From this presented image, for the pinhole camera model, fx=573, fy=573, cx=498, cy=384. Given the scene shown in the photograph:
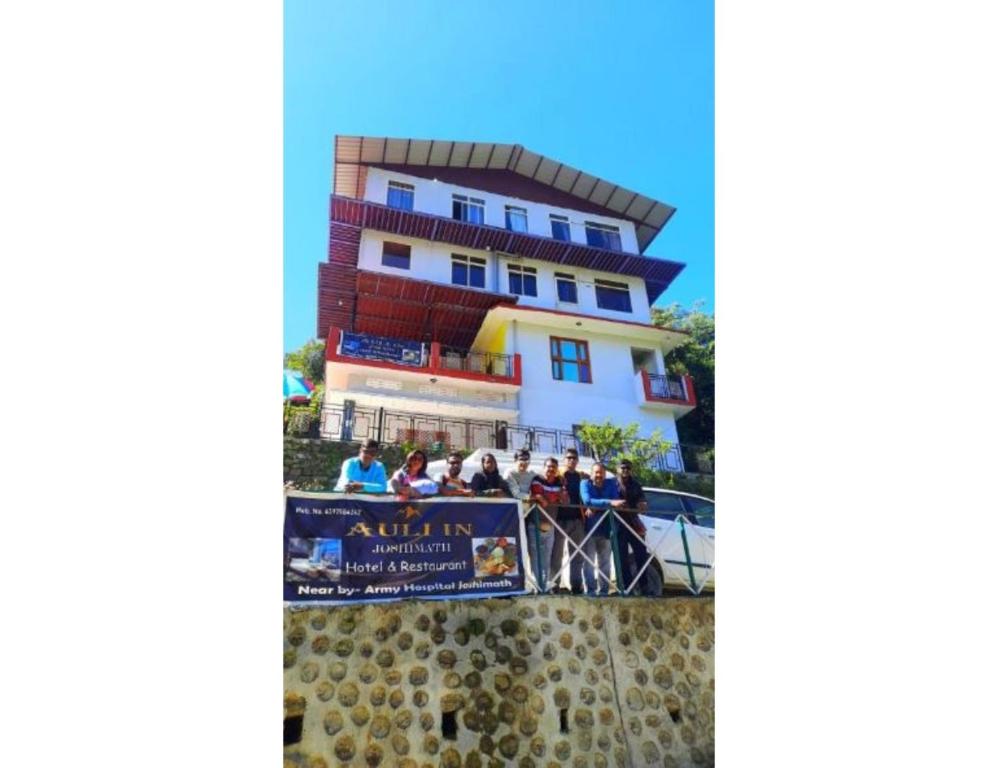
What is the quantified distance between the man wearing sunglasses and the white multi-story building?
10.5 feet

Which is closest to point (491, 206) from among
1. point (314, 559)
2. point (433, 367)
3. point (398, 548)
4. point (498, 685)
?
point (433, 367)

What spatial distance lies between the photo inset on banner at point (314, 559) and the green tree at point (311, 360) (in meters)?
4.81

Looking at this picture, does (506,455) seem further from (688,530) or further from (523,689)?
(523,689)

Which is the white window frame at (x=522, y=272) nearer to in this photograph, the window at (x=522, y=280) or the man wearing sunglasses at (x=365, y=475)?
the window at (x=522, y=280)

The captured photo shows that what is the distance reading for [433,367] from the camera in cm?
786

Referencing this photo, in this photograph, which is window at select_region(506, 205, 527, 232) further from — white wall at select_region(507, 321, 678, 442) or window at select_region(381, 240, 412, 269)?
white wall at select_region(507, 321, 678, 442)

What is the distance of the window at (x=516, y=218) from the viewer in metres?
10.4

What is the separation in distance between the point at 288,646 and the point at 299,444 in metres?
3.68

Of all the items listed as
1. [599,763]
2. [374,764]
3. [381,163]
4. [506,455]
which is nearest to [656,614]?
[599,763]

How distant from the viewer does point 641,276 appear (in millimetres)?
10516

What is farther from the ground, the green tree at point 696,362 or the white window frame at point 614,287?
the white window frame at point 614,287

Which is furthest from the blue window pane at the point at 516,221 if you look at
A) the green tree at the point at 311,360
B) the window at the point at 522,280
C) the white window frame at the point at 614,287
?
the green tree at the point at 311,360

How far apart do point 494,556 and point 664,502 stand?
1.83 m

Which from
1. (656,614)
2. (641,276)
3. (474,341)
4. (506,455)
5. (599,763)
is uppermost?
(641,276)
